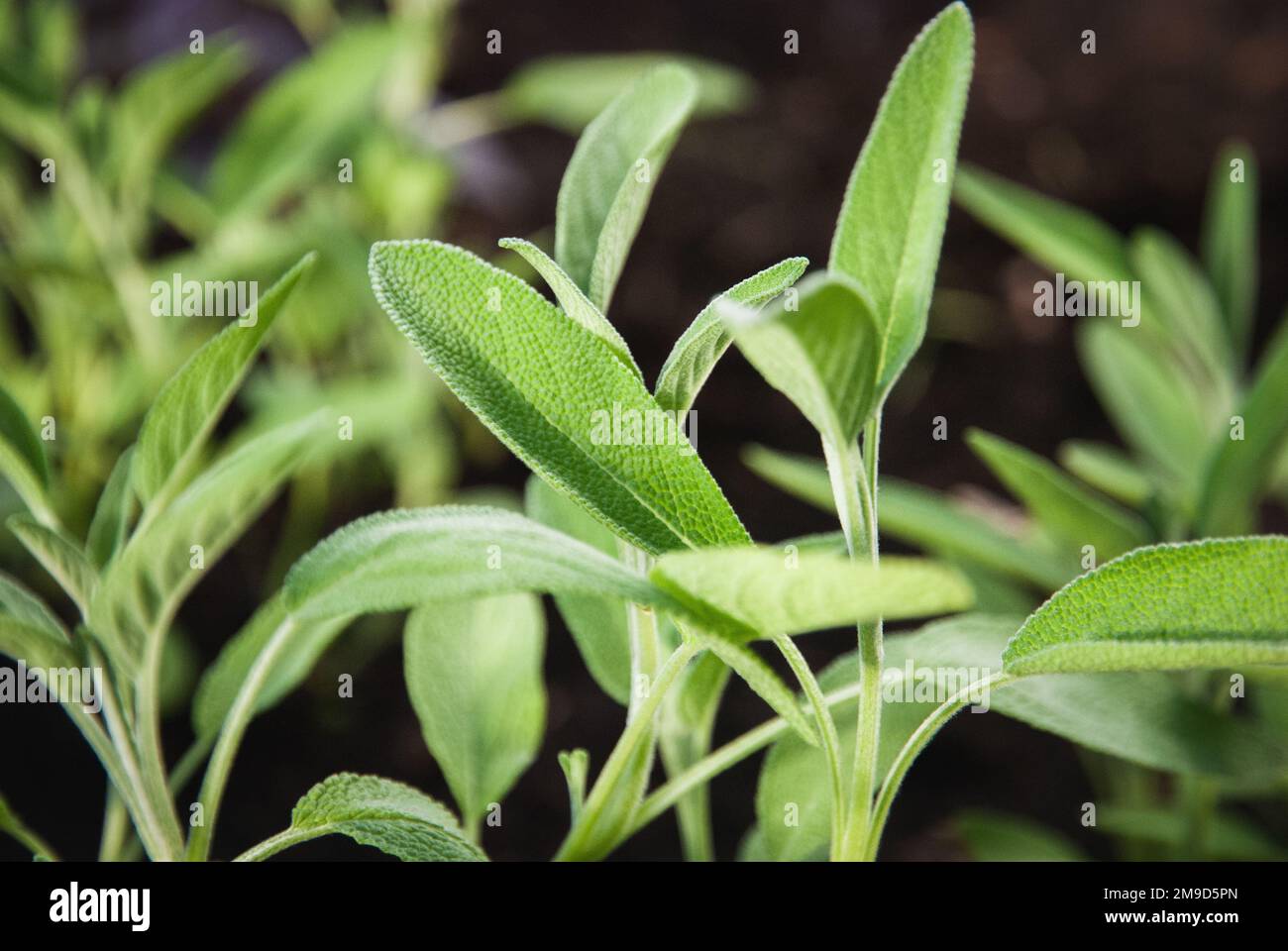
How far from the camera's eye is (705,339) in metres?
0.32

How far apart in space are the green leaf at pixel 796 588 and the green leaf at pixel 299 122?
2.23ft

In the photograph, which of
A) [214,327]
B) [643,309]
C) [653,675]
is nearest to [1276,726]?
[653,675]

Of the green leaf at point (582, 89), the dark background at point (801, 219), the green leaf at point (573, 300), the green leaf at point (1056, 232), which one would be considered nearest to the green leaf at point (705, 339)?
the green leaf at point (573, 300)

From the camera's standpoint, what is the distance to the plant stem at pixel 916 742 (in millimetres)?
338

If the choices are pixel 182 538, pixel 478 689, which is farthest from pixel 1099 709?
pixel 182 538

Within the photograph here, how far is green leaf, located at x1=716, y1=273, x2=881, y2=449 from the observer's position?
0.25 metres

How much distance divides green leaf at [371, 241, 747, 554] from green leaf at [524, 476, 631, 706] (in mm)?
103

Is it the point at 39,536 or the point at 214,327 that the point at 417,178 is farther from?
the point at 39,536

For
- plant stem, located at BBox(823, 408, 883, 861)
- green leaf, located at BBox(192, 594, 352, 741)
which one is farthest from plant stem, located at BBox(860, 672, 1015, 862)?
green leaf, located at BBox(192, 594, 352, 741)

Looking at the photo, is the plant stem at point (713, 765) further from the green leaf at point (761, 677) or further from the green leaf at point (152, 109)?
the green leaf at point (152, 109)

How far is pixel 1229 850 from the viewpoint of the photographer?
2.02 ft

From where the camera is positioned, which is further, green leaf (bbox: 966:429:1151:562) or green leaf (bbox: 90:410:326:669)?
green leaf (bbox: 966:429:1151:562)

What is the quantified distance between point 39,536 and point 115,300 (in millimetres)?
559

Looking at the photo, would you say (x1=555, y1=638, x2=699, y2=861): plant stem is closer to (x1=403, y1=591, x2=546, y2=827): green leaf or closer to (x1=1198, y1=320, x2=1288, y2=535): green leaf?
(x1=403, y1=591, x2=546, y2=827): green leaf
